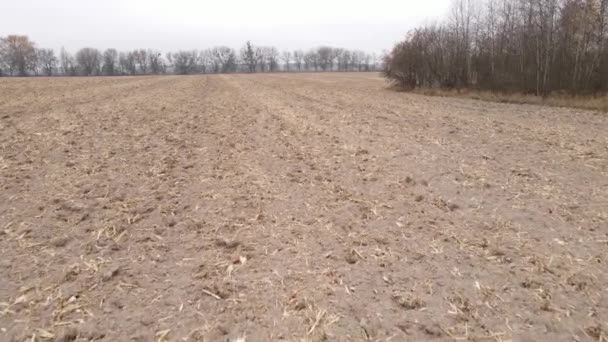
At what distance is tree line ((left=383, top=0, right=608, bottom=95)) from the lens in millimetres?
18234

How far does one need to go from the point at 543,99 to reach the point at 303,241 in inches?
749

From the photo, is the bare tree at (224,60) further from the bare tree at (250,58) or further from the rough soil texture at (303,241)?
the rough soil texture at (303,241)

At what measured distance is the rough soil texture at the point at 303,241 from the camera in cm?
269

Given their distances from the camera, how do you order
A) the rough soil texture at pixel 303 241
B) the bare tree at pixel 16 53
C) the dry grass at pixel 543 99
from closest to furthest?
the rough soil texture at pixel 303 241 → the dry grass at pixel 543 99 → the bare tree at pixel 16 53

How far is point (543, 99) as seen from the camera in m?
17.8

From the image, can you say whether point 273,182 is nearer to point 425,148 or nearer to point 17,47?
point 425,148

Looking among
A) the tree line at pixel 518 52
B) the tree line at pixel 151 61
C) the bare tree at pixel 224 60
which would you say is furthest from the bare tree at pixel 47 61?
the tree line at pixel 518 52

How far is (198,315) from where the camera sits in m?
2.77

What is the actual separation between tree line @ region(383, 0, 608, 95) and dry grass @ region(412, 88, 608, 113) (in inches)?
59.5

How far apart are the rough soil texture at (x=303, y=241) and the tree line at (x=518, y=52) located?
1453 centimetres

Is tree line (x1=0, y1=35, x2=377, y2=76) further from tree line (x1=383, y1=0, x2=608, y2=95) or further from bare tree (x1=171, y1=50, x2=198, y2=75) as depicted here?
tree line (x1=383, y1=0, x2=608, y2=95)

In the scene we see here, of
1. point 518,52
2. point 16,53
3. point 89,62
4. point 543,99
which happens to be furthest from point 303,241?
point 89,62

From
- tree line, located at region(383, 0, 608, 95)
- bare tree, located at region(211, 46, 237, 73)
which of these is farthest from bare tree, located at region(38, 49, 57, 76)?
tree line, located at region(383, 0, 608, 95)

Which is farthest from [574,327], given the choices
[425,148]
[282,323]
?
[425,148]
